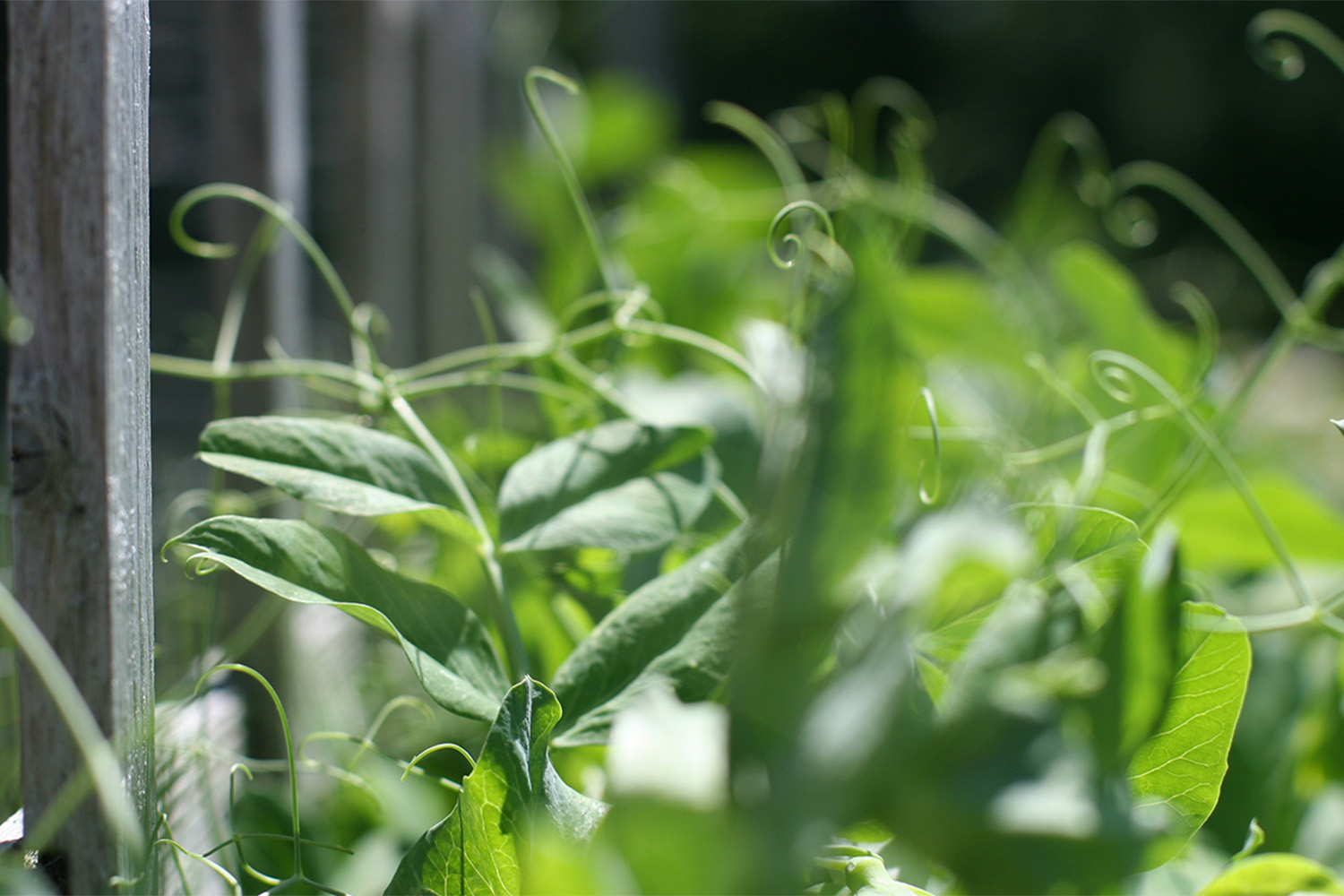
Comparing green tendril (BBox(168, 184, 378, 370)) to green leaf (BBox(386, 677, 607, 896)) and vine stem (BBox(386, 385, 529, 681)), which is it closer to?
vine stem (BBox(386, 385, 529, 681))

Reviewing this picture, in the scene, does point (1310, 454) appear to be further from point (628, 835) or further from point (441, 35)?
point (628, 835)

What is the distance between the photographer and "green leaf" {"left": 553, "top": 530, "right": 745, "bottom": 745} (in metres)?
0.21

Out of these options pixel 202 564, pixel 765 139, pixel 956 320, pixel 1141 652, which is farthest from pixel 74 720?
pixel 956 320

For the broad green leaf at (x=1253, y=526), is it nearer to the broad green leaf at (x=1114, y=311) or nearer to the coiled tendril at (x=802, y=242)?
the broad green leaf at (x=1114, y=311)

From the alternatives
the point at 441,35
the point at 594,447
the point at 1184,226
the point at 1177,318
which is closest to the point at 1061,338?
the point at 594,447

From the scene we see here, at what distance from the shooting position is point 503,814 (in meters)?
0.18

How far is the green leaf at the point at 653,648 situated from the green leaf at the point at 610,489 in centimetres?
2

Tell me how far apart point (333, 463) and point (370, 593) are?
0.13ft

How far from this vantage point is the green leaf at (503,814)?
0.59 ft

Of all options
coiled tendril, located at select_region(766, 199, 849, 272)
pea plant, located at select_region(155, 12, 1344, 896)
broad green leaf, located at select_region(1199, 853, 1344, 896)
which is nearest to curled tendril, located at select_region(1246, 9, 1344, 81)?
pea plant, located at select_region(155, 12, 1344, 896)

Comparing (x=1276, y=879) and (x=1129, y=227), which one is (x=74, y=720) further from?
(x=1129, y=227)

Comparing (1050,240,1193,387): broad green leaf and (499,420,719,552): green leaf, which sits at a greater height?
(1050,240,1193,387): broad green leaf

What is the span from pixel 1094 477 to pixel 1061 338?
0.22 metres

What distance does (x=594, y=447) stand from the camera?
0.26m
